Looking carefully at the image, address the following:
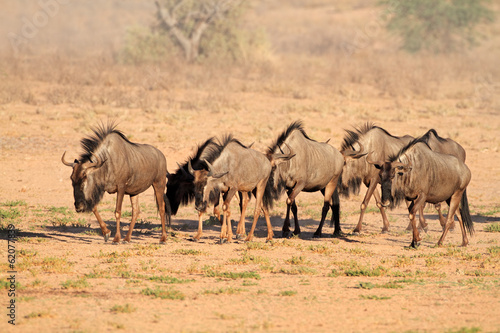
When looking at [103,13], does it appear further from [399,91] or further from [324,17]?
[399,91]

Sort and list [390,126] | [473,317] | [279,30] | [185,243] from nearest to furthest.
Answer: [473,317]
[185,243]
[390,126]
[279,30]

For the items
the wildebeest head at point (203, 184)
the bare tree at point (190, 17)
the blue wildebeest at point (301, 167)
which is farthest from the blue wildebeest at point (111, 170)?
the bare tree at point (190, 17)

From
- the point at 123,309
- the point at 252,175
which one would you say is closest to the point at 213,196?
the point at 252,175

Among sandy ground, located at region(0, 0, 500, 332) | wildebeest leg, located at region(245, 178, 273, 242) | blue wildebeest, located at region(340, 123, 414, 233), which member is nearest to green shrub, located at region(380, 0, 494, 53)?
sandy ground, located at region(0, 0, 500, 332)

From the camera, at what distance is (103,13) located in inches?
2413

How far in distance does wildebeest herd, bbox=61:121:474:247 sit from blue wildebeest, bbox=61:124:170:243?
0.01 m

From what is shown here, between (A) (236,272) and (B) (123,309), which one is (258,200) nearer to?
(A) (236,272)

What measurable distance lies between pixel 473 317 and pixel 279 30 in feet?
149

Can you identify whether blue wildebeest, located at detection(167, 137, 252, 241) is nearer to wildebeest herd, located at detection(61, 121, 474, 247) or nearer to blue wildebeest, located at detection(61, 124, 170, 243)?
wildebeest herd, located at detection(61, 121, 474, 247)

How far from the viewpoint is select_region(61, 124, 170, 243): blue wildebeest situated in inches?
398

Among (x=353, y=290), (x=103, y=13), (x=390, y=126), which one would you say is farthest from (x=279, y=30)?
(x=353, y=290)

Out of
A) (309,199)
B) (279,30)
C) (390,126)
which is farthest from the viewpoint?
(279,30)

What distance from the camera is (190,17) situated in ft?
107

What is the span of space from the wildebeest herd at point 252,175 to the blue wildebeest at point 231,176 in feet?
0.05
